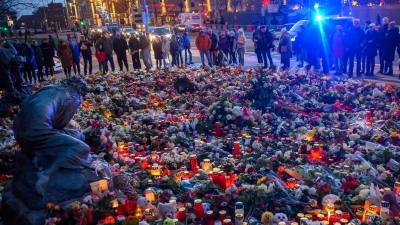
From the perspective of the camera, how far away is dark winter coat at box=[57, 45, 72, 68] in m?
14.6

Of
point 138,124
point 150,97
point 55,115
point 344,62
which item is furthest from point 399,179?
point 344,62

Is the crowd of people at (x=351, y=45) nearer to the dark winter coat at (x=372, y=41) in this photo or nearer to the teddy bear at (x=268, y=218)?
the dark winter coat at (x=372, y=41)

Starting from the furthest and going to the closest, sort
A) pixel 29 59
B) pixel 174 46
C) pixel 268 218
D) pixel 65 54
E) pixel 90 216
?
pixel 174 46 → pixel 65 54 → pixel 29 59 → pixel 90 216 → pixel 268 218

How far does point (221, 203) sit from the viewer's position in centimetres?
439

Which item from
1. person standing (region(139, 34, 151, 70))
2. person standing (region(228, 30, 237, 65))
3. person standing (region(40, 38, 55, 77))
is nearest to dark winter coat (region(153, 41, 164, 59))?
person standing (region(139, 34, 151, 70))

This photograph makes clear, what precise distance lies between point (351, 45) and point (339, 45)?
0.35 meters

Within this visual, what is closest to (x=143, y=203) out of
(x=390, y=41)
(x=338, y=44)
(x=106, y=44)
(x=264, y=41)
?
(x=338, y=44)

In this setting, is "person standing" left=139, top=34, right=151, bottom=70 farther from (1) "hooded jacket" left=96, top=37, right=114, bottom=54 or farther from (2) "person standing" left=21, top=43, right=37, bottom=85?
(2) "person standing" left=21, top=43, right=37, bottom=85

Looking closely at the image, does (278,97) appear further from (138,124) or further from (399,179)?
(399,179)

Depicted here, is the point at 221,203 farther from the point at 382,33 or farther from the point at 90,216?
the point at 382,33

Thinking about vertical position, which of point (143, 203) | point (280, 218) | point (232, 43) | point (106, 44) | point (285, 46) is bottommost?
point (280, 218)

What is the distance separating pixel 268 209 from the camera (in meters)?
4.46

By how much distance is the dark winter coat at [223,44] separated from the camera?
15469 millimetres

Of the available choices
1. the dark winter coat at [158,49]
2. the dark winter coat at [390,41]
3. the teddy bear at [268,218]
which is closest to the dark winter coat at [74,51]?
the dark winter coat at [158,49]
